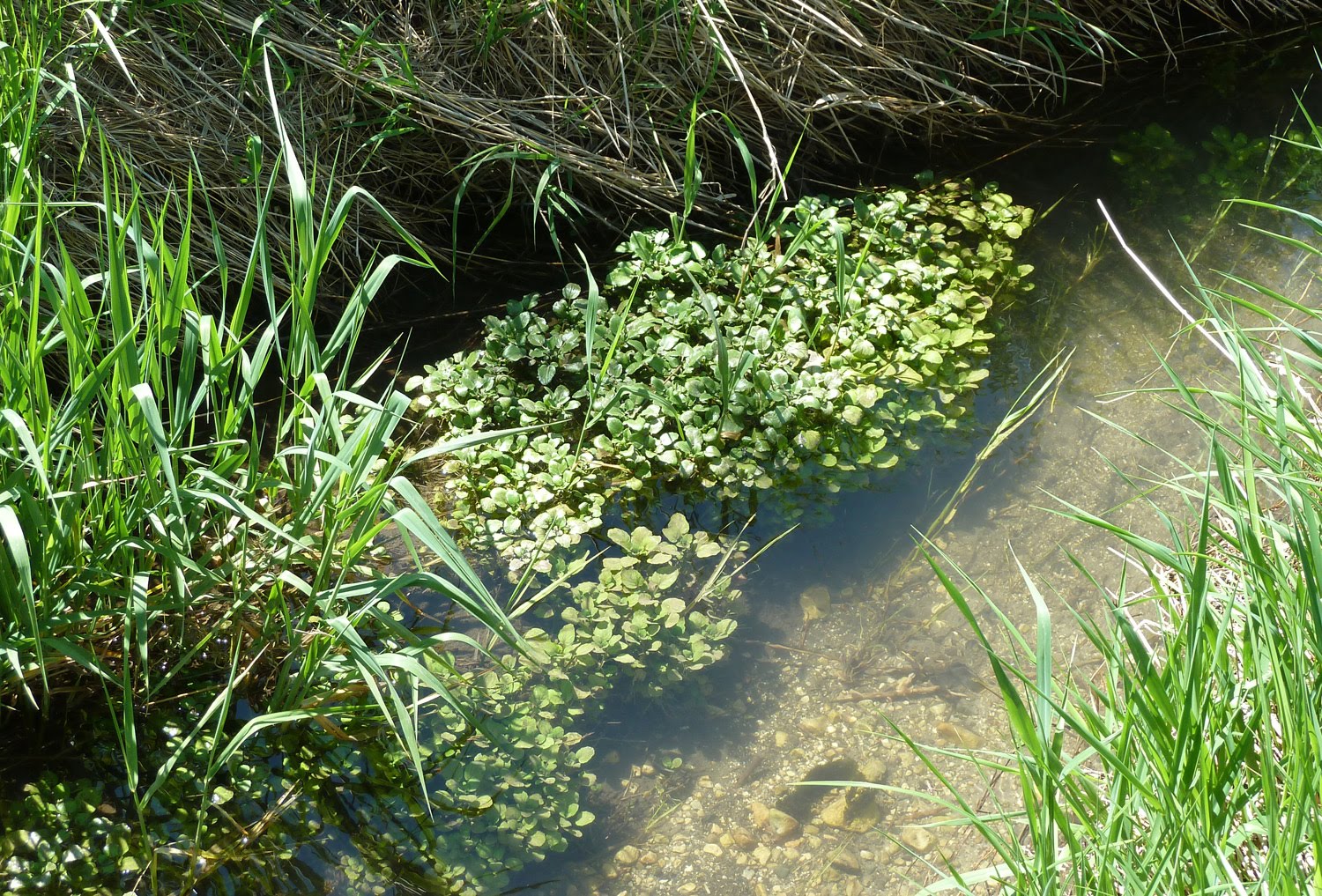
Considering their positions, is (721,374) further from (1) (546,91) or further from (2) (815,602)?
(1) (546,91)

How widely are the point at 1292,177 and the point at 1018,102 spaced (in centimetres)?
105

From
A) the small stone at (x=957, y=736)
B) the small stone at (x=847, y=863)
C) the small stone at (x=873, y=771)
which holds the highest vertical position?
the small stone at (x=957, y=736)

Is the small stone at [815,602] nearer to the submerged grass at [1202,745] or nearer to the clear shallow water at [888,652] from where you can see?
the clear shallow water at [888,652]

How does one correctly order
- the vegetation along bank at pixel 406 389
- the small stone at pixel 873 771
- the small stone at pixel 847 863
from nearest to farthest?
the vegetation along bank at pixel 406 389, the small stone at pixel 847 863, the small stone at pixel 873 771

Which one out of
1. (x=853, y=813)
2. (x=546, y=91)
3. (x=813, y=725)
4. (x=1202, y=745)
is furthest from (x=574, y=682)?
(x=546, y=91)

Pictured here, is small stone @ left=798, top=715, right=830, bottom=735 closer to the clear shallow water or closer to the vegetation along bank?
the clear shallow water

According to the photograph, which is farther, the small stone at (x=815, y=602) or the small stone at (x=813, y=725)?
the small stone at (x=815, y=602)

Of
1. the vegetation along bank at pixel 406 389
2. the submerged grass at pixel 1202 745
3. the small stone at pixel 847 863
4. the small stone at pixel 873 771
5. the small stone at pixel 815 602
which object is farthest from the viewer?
the small stone at pixel 815 602

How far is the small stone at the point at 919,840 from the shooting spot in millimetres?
2307

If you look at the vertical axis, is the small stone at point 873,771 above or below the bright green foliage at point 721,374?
below

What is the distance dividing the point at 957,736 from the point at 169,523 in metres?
1.77

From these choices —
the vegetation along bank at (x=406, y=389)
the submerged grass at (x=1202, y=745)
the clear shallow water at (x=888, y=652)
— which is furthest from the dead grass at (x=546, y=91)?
the submerged grass at (x=1202, y=745)

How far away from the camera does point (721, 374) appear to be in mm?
2971

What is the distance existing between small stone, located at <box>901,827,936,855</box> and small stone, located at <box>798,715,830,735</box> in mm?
299
